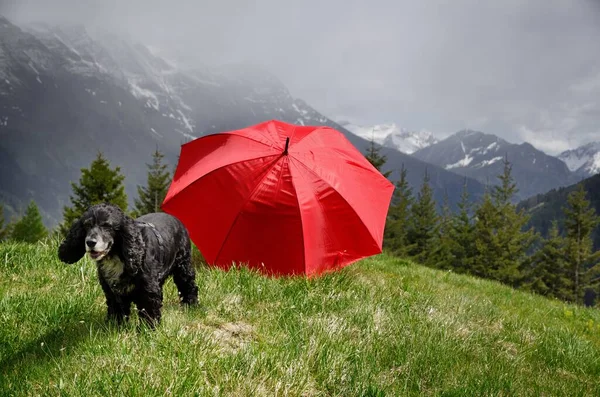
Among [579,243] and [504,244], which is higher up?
[579,243]

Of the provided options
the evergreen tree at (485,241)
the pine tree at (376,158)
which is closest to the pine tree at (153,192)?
the pine tree at (376,158)

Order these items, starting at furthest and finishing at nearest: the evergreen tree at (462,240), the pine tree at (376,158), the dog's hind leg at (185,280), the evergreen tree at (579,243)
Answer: the evergreen tree at (462,240) → the evergreen tree at (579,243) → the pine tree at (376,158) → the dog's hind leg at (185,280)

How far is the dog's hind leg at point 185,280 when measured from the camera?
16.3 ft

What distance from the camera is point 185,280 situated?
4996mm

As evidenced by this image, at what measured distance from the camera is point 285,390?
3.10m

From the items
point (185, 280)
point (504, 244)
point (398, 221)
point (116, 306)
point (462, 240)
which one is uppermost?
point (398, 221)

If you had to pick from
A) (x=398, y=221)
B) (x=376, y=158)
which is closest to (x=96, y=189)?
(x=376, y=158)

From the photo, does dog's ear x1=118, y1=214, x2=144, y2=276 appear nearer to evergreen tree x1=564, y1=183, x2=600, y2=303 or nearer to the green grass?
the green grass

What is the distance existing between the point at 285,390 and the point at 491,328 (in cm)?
400

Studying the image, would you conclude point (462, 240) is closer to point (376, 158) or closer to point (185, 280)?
point (376, 158)

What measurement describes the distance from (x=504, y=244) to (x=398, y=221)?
13.6 meters

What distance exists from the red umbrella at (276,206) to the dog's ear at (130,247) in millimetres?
3295

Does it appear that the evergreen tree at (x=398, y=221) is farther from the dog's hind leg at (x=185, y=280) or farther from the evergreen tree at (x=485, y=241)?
the dog's hind leg at (x=185, y=280)

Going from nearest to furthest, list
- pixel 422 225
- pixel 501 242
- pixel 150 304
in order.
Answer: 1. pixel 150 304
2. pixel 501 242
3. pixel 422 225
